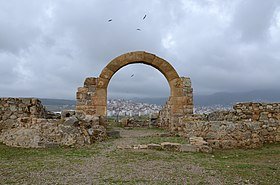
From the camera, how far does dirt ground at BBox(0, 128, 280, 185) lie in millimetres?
5617

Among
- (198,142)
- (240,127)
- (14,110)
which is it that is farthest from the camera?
(14,110)

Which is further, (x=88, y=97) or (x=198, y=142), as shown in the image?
(x=88, y=97)

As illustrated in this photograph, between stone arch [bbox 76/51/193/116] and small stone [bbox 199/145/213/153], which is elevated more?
stone arch [bbox 76/51/193/116]

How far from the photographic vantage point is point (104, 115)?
14.8 meters

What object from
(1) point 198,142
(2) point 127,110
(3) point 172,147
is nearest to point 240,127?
(1) point 198,142

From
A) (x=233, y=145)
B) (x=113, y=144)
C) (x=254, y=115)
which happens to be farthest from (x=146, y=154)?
(x=254, y=115)

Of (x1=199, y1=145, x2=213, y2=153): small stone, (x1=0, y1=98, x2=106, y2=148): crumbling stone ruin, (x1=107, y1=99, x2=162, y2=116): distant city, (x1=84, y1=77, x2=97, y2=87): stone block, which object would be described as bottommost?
(x1=199, y1=145, x2=213, y2=153): small stone

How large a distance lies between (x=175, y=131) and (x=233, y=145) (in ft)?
14.6

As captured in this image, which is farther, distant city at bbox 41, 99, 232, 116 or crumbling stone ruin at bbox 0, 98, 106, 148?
distant city at bbox 41, 99, 232, 116

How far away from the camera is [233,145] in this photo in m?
9.90

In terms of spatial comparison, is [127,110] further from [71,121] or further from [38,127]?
[38,127]

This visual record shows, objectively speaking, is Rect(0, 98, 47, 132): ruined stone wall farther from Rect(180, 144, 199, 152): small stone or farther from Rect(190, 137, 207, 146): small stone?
Rect(190, 137, 207, 146): small stone

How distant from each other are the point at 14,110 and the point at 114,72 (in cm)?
535

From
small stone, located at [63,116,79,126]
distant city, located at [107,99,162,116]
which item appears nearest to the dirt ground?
small stone, located at [63,116,79,126]
